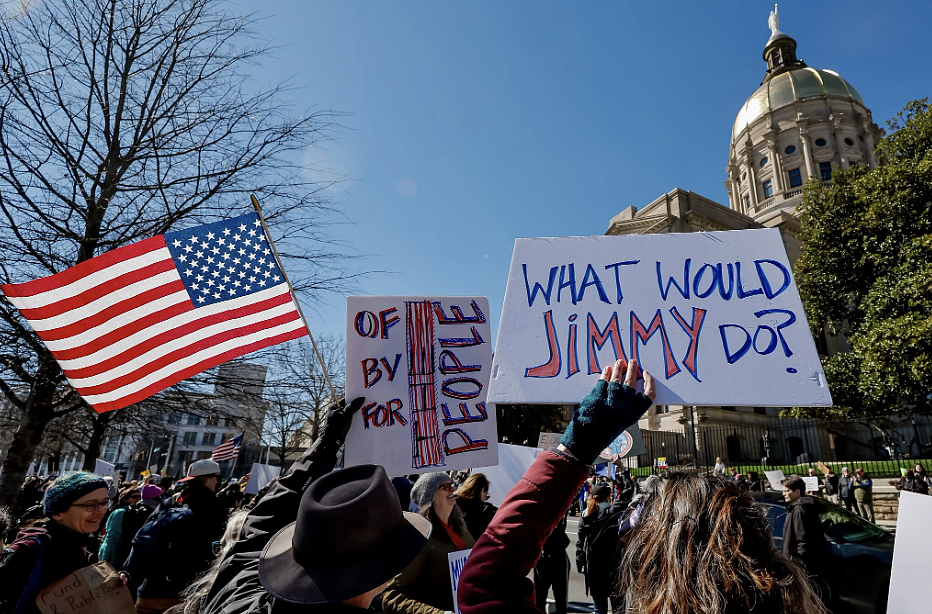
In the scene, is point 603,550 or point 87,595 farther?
point 603,550

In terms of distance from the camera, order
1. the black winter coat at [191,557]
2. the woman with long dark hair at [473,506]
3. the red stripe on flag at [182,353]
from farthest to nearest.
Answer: the woman with long dark hair at [473,506], the red stripe on flag at [182,353], the black winter coat at [191,557]

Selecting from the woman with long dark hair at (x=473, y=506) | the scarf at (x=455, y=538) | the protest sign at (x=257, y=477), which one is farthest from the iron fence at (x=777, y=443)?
the scarf at (x=455, y=538)

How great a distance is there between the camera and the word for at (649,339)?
2242mm

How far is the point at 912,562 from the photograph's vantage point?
253 cm

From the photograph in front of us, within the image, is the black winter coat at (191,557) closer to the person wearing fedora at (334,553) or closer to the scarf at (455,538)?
the scarf at (455,538)

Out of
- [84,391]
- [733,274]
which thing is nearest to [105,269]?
[84,391]

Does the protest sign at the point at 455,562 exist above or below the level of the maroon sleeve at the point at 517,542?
below

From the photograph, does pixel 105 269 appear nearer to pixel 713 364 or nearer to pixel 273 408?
pixel 713 364

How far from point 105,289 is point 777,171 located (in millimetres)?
62140

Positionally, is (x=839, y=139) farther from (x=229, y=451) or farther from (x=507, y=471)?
(x=507, y=471)

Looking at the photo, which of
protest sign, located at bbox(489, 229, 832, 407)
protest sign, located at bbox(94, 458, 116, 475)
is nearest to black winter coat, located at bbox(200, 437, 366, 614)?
protest sign, located at bbox(489, 229, 832, 407)

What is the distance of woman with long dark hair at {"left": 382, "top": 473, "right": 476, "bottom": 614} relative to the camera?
9.92 ft

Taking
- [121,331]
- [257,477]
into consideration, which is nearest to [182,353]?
[121,331]

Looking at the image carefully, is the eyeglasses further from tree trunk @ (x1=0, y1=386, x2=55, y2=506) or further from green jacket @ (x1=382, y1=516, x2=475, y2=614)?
tree trunk @ (x1=0, y1=386, x2=55, y2=506)
